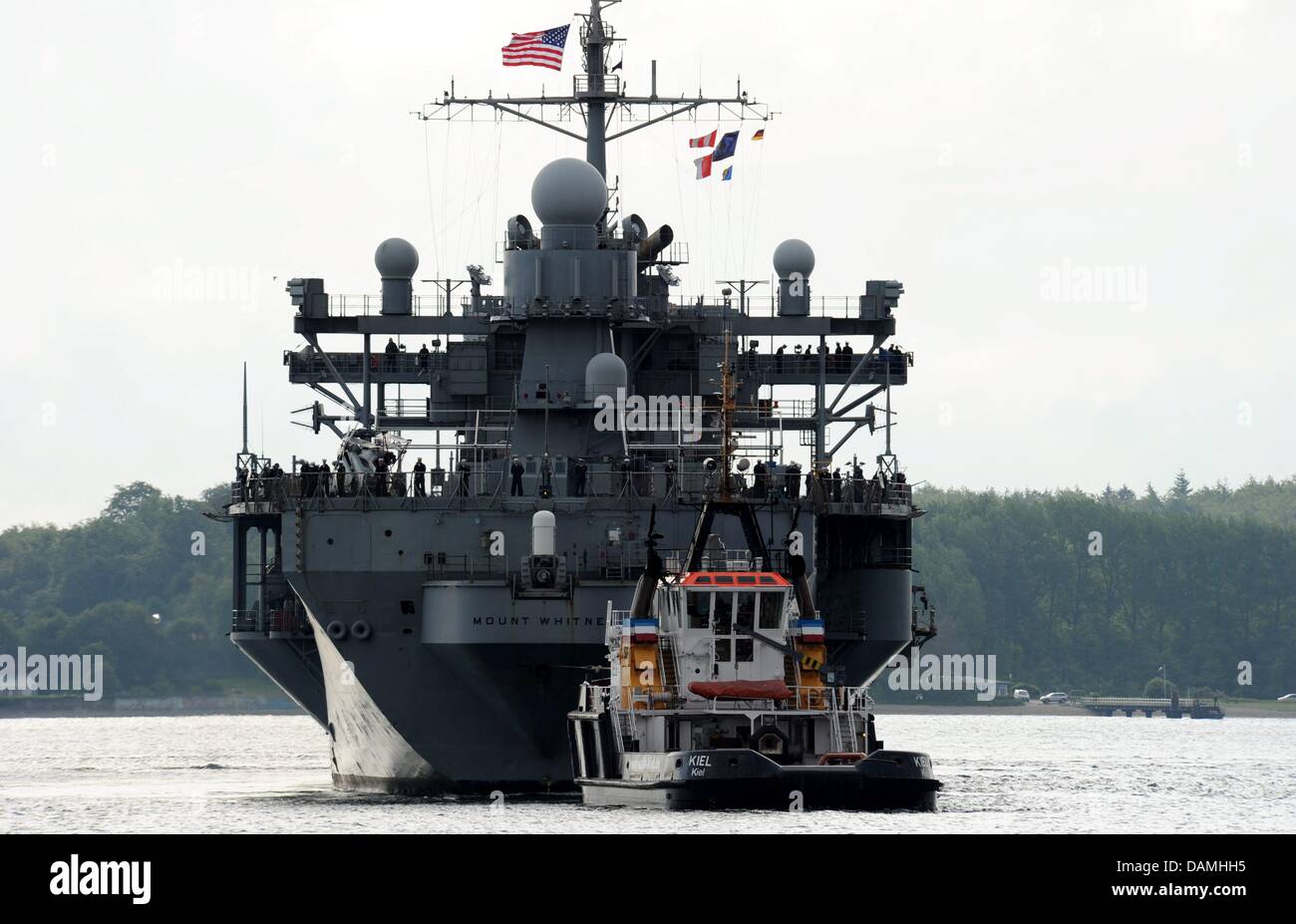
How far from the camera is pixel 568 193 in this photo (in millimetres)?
66562

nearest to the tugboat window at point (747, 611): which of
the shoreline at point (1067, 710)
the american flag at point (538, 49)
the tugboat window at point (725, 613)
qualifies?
the tugboat window at point (725, 613)

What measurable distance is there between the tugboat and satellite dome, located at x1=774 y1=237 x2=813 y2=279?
66.3 feet

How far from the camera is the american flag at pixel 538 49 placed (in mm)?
68188

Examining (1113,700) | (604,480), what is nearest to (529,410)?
(604,480)

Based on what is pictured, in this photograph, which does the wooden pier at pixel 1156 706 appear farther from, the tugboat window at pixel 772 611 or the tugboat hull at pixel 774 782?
the tugboat hull at pixel 774 782

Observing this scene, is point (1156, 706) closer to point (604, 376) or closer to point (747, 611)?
point (604, 376)

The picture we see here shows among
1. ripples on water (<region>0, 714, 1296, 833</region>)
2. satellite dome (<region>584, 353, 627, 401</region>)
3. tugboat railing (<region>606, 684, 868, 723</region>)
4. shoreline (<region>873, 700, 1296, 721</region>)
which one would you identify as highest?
satellite dome (<region>584, 353, 627, 401</region>)

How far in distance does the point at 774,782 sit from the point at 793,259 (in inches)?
1089

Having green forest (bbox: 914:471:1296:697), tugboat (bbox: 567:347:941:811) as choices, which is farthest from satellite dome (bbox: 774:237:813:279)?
green forest (bbox: 914:471:1296:697)

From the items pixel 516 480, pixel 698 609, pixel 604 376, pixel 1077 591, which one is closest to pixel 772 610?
pixel 698 609

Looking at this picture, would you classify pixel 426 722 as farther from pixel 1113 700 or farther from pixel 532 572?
pixel 1113 700

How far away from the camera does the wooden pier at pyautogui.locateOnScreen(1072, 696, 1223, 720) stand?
163625 millimetres

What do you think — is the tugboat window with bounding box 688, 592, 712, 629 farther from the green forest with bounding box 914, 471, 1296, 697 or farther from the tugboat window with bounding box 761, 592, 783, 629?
the green forest with bounding box 914, 471, 1296, 697
